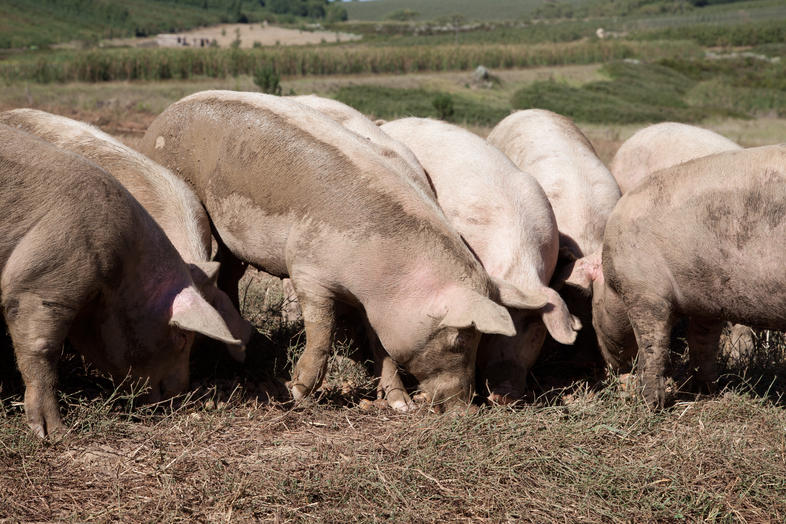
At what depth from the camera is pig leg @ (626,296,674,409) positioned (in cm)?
506

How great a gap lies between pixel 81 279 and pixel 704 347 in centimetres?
409

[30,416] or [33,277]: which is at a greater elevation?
[33,277]

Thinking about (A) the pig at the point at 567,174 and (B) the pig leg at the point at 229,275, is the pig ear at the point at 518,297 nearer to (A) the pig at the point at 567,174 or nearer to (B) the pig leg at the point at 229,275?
(A) the pig at the point at 567,174

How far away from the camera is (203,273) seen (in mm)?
4945

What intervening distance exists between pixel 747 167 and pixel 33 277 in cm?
401

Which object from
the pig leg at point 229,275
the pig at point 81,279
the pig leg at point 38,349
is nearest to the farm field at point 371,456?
the pig leg at point 38,349

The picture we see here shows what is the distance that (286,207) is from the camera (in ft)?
17.2

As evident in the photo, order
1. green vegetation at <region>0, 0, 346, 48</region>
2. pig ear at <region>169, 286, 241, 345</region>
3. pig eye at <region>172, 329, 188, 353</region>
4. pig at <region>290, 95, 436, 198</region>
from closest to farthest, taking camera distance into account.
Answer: pig ear at <region>169, 286, 241, 345</region> → pig eye at <region>172, 329, 188, 353</region> → pig at <region>290, 95, 436, 198</region> → green vegetation at <region>0, 0, 346, 48</region>

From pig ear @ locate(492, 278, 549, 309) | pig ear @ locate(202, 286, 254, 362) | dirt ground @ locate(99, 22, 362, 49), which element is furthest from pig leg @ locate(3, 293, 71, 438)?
dirt ground @ locate(99, 22, 362, 49)

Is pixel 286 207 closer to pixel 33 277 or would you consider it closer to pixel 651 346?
pixel 33 277

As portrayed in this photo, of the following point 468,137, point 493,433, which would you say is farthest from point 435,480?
point 468,137

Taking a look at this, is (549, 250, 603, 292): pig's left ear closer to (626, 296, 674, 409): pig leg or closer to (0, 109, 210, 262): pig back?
(626, 296, 674, 409): pig leg

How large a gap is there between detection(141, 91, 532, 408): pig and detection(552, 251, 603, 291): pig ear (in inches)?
42.3

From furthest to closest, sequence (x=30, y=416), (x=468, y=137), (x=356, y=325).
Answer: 1. (x=468, y=137)
2. (x=356, y=325)
3. (x=30, y=416)
